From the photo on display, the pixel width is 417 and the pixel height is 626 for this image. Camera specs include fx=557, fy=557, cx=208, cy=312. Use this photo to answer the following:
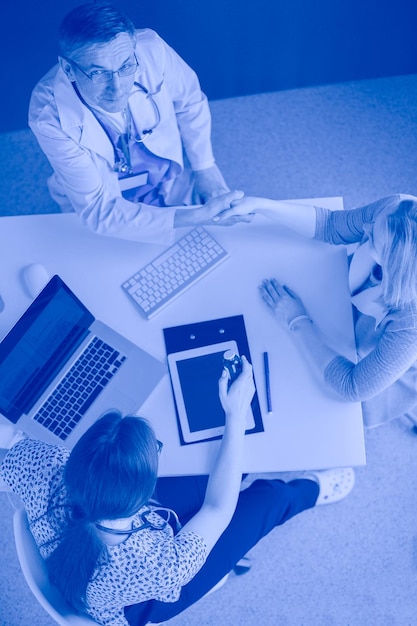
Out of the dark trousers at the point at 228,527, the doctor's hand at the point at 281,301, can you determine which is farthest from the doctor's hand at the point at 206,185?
the dark trousers at the point at 228,527

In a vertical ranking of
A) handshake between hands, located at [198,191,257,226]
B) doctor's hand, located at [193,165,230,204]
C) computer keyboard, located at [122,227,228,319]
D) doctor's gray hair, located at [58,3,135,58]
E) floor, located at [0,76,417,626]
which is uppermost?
doctor's gray hair, located at [58,3,135,58]

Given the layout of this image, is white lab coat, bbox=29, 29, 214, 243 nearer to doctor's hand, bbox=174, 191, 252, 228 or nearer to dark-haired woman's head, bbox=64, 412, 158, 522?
doctor's hand, bbox=174, 191, 252, 228

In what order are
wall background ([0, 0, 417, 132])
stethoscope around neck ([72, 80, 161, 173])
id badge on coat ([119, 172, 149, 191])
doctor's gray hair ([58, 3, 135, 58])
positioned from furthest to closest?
1. wall background ([0, 0, 417, 132])
2. id badge on coat ([119, 172, 149, 191])
3. stethoscope around neck ([72, 80, 161, 173])
4. doctor's gray hair ([58, 3, 135, 58])

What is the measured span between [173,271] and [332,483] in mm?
1005

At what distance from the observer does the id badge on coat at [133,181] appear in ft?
5.64

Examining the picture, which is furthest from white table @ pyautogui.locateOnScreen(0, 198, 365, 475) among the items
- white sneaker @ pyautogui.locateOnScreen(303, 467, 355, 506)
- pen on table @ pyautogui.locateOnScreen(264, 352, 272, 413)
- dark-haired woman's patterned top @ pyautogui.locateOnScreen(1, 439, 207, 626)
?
white sneaker @ pyautogui.locateOnScreen(303, 467, 355, 506)

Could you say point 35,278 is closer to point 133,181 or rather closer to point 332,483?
point 133,181

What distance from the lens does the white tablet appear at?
4.47 ft

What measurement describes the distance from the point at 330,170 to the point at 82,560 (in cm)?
186

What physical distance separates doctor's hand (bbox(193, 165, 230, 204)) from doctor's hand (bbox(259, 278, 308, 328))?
0.48 meters

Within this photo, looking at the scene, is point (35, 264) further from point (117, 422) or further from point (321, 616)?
point (321, 616)

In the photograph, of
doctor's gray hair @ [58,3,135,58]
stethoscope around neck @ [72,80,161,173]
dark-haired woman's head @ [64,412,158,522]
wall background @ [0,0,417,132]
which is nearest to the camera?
dark-haired woman's head @ [64,412,158,522]

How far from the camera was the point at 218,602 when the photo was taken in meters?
1.97

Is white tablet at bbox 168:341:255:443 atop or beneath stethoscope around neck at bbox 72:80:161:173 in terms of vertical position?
beneath
